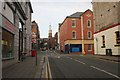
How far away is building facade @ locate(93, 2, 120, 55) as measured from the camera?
3644cm

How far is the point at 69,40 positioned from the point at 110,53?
3420 cm

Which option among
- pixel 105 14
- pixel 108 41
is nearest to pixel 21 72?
pixel 108 41

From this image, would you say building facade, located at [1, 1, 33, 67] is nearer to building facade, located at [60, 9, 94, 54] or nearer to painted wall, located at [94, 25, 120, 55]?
painted wall, located at [94, 25, 120, 55]

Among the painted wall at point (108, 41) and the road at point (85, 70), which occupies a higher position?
the painted wall at point (108, 41)

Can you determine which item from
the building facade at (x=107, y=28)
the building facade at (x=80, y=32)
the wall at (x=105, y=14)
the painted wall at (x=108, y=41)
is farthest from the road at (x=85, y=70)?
the building facade at (x=80, y=32)

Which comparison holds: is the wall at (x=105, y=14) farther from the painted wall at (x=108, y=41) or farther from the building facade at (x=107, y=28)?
the painted wall at (x=108, y=41)

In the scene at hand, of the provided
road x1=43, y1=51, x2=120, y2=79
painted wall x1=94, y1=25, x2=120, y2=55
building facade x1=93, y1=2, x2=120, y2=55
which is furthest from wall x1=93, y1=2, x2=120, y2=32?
road x1=43, y1=51, x2=120, y2=79

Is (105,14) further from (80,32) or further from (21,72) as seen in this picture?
(80,32)

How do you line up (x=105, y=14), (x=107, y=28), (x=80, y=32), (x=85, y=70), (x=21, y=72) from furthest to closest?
(x=80, y=32), (x=105, y=14), (x=107, y=28), (x=85, y=70), (x=21, y=72)

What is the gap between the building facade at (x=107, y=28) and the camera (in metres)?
36.4

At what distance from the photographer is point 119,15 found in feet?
116

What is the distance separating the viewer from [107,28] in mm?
40250

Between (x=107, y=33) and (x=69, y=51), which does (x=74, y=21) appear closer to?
(x=69, y=51)

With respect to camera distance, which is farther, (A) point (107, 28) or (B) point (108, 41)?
(A) point (107, 28)
